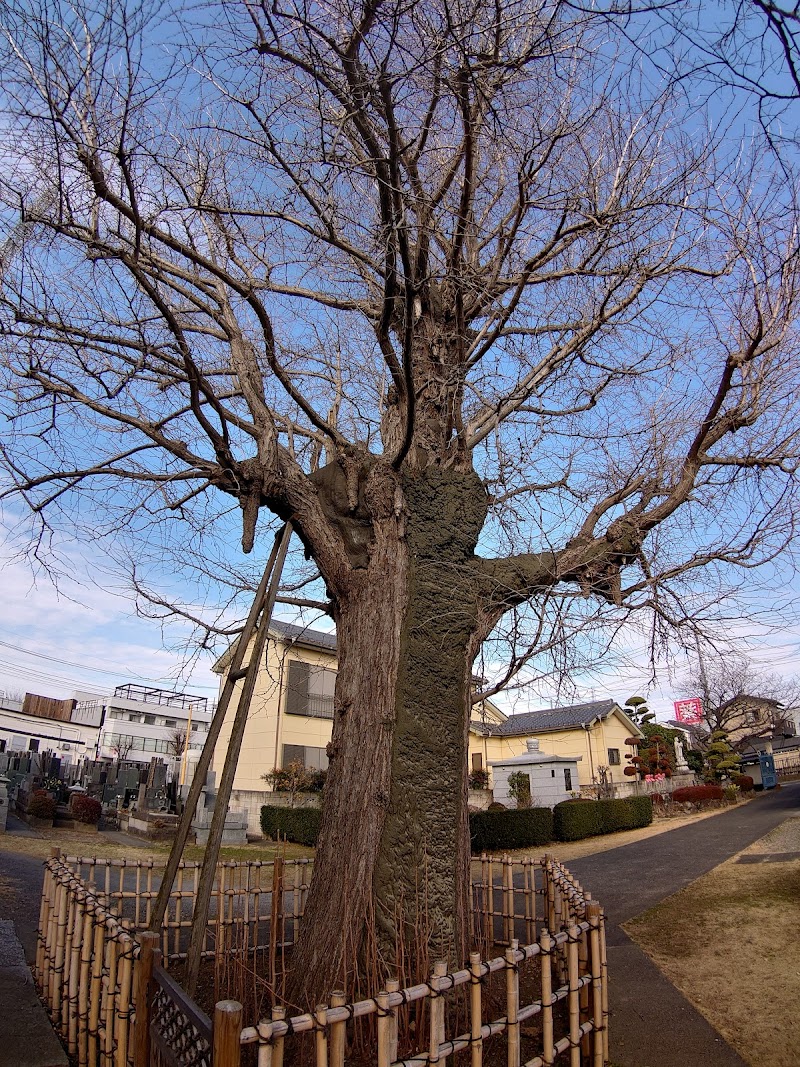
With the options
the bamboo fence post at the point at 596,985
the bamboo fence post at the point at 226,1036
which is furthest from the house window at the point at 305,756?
the bamboo fence post at the point at 226,1036

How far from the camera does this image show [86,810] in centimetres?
1653

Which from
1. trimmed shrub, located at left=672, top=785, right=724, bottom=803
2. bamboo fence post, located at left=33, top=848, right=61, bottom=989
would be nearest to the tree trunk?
bamboo fence post, located at left=33, top=848, right=61, bottom=989

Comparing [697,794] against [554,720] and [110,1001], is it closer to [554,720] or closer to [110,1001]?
[554,720]

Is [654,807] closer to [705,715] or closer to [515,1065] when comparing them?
[705,715]

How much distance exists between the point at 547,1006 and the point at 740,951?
3831mm

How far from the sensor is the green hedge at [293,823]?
49.9 feet

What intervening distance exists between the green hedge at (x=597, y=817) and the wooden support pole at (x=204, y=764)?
14523 millimetres

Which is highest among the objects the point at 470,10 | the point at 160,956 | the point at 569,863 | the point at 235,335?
the point at 470,10

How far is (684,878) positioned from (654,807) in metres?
14.7

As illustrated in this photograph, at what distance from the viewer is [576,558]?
5.71 m

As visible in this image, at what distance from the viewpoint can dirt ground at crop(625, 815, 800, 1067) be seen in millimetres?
4285

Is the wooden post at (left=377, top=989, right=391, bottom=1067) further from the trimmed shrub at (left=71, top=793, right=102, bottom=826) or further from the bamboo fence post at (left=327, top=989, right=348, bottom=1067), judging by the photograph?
the trimmed shrub at (left=71, top=793, right=102, bottom=826)

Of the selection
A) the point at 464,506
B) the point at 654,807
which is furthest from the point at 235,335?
the point at 654,807

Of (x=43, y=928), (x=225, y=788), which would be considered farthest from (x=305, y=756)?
(x=225, y=788)
